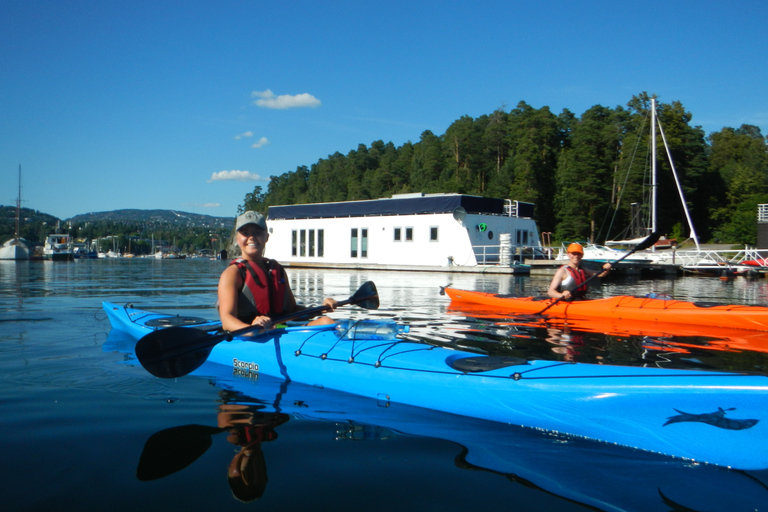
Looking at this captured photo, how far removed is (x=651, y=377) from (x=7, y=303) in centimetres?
1213

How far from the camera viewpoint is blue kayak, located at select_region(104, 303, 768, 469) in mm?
2906

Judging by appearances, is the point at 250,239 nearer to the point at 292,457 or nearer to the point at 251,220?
the point at 251,220

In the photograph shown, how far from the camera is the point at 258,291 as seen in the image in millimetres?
4867

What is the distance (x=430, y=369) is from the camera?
3.95 meters

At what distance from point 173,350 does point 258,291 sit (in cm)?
86

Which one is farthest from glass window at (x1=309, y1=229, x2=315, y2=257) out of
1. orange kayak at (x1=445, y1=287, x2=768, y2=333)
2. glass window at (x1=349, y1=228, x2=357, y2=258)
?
orange kayak at (x1=445, y1=287, x2=768, y2=333)

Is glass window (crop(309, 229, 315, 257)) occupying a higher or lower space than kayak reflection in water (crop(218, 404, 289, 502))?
higher

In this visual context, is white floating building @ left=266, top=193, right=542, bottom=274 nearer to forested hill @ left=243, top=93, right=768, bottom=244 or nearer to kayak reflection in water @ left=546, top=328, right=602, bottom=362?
forested hill @ left=243, top=93, right=768, bottom=244

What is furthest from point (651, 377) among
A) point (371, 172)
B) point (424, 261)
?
point (371, 172)

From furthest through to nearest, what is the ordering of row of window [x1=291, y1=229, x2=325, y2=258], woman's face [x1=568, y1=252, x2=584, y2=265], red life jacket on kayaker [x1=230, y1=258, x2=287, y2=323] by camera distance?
row of window [x1=291, y1=229, x2=325, y2=258] → woman's face [x1=568, y1=252, x2=584, y2=265] → red life jacket on kayaker [x1=230, y1=258, x2=287, y2=323]

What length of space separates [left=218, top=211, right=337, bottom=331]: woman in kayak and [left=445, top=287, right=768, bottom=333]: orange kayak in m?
5.54

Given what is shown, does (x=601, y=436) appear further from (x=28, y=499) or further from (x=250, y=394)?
(x=28, y=499)

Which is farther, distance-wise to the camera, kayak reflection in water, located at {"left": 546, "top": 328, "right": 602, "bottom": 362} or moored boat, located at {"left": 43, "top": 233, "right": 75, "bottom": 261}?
moored boat, located at {"left": 43, "top": 233, "right": 75, "bottom": 261}

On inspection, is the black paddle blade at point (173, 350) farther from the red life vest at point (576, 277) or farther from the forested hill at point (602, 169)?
the forested hill at point (602, 169)
